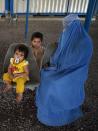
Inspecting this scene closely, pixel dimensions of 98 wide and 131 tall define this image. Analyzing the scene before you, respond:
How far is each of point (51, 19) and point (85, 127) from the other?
354 cm

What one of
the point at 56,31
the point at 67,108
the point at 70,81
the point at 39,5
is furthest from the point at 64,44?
the point at 39,5

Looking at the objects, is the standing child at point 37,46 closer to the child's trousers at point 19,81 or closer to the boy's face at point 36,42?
the boy's face at point 36,42

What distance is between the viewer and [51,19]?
6.52 metres

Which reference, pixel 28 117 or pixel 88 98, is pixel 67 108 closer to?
pixel 28 117

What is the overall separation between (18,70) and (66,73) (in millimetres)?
626

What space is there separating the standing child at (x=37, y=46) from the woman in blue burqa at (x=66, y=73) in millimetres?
348

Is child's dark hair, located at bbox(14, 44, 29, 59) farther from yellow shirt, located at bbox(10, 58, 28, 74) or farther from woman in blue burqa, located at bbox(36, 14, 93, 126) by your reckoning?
woman in blue burqa, located at bbox(36, 14, 93, 126)

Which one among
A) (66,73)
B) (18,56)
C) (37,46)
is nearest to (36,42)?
(37,46)

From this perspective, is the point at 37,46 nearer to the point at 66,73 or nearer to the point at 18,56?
the point at 18,56

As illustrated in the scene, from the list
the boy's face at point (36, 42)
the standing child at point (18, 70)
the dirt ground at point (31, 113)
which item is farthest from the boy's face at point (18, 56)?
the dirt ground at point (31, 113)

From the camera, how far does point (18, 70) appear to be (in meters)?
3.37

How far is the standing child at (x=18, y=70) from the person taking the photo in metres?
3.21

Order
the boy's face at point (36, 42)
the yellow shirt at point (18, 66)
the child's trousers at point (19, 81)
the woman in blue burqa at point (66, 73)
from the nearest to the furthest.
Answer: the woman in blue burqa at point (66, 73) → the child's trousers at point (19, 81) → the yellow shirt at point (18, 66) → the boy's face at point (36, 42)

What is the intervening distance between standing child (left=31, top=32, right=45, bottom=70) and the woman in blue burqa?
13.7 inches
